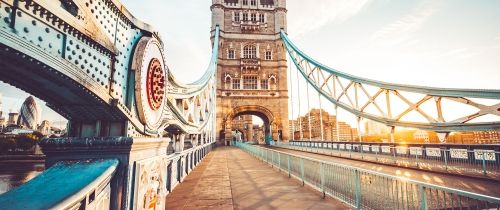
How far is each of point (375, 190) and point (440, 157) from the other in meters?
7.48

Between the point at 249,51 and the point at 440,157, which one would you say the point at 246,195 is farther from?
the point at 249,51

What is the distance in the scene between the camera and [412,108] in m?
11.0

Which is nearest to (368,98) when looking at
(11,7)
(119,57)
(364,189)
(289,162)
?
(289,162)

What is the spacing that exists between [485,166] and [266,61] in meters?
28.6

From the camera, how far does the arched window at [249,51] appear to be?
34634 mm

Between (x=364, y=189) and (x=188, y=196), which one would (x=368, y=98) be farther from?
(x=188, y=196)

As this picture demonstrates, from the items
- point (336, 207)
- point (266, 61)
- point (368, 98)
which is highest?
point (266, 61)

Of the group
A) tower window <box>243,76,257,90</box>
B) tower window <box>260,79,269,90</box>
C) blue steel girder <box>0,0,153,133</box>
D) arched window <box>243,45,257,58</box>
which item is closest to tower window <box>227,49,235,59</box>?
arched window <box>243,45,257,58</box>

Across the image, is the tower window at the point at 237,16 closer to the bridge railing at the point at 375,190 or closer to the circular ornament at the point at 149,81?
the bridge railing at the point at 375,190

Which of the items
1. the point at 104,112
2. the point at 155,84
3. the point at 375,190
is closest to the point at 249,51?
the point at 375,190

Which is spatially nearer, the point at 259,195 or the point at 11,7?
the point at 11,7

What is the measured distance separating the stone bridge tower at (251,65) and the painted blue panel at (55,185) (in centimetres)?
2943

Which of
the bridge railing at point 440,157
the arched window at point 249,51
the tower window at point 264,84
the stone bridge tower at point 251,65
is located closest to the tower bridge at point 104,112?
the bridge railing at point 440,157

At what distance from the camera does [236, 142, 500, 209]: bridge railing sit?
2.87 m
